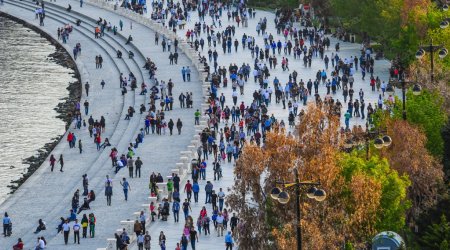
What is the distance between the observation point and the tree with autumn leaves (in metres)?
52.6

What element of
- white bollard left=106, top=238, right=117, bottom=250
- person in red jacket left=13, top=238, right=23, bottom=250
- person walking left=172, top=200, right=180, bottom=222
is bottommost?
person in red jacket left=13, top=238, right=23, bottom=250

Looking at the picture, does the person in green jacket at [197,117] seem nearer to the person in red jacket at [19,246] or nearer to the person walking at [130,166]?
the person walking at [130,166]

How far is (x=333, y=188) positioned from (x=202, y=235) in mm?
13771

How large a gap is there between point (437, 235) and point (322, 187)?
4.28 m

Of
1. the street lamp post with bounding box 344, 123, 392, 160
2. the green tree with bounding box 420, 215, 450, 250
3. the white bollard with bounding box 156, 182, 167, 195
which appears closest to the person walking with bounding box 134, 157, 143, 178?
the white bollard with bounding box 156, 182, 167, 195

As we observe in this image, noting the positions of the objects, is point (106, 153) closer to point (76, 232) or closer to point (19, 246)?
point (76, 232)

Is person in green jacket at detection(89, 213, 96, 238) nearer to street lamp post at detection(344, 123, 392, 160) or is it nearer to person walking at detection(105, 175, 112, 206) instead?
person walking at detection(105, 175, 112, 206)

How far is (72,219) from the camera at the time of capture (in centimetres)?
7012

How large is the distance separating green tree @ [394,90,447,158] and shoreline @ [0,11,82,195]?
26070mm

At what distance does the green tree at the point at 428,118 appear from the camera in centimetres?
6638

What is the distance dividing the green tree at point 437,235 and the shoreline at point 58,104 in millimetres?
35017

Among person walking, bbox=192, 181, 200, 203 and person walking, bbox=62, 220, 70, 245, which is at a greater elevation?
person walking, bbox=192, 181, 200, 203

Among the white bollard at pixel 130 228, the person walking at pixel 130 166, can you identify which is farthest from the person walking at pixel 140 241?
the person walking at pixel 130 166

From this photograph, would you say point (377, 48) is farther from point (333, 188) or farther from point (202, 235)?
point (333, 188)
